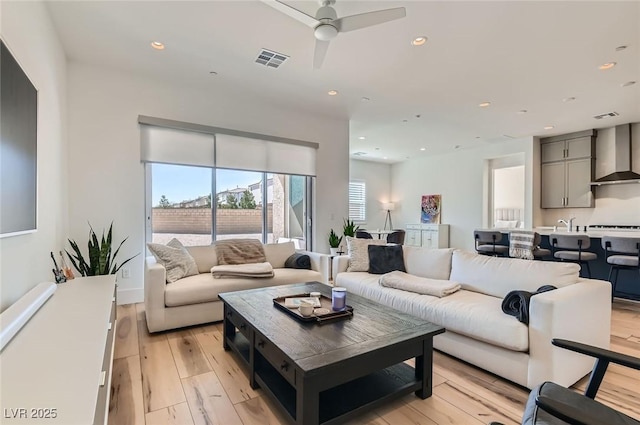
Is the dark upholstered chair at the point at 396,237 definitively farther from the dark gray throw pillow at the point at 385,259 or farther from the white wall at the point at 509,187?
the white wall at the point at 509,187

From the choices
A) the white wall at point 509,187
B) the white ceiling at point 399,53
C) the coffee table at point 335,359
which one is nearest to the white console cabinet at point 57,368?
the coffee table at point 335,359

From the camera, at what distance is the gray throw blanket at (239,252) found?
3.81 metres

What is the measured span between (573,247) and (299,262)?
3775 mm

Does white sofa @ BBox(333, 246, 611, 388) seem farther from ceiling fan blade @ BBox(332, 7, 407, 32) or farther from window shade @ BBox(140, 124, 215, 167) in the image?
window shade @ BBox(140, 124, 215, 167)

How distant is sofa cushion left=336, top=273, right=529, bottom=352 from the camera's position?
2008 mm

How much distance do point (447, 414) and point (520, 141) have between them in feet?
23.1

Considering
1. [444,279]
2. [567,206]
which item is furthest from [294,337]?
[567,206]

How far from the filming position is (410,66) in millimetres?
3646

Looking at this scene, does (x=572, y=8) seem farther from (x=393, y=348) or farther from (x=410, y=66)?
(x=393, y=348)

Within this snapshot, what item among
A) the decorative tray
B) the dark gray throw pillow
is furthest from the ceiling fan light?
the dark gray throw pillow

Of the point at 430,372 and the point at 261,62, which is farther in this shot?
the point at 261,62

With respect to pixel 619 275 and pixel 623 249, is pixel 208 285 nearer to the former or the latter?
pixel 623 249

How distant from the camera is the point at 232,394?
1.99m

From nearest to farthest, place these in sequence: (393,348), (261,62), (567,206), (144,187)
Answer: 1. (393,348)
2. (261,62)
3. (144,187)
4. (567,206)
